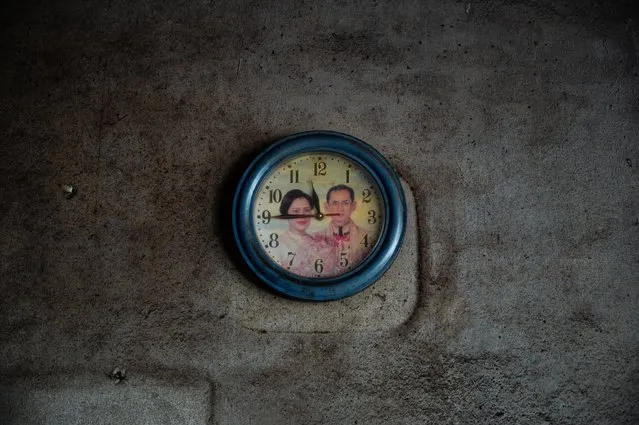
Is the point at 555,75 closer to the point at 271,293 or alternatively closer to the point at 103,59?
the point at 271,293

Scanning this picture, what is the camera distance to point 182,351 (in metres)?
1.58

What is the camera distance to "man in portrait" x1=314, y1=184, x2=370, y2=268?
157 centimetres

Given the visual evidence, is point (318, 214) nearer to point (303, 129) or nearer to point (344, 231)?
point (344, 231)

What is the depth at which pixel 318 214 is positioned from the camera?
5.18ft

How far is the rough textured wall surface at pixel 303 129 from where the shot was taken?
158cm

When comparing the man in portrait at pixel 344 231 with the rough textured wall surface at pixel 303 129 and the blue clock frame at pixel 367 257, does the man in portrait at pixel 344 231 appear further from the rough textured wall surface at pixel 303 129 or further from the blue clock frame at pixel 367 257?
the rough textured wall surface at pixel 303 129

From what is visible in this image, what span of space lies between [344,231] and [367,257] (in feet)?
0.35

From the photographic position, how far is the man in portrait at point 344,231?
5.15 feet

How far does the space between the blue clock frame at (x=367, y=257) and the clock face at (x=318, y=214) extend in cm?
2

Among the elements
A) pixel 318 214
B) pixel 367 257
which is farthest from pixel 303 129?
pixel 367 257

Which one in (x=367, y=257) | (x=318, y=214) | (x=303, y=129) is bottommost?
(x=367, y=257)

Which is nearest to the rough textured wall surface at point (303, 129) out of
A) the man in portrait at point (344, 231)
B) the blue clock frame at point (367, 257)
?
the blue clock frame at point (367, 257)

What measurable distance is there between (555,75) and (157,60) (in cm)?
135

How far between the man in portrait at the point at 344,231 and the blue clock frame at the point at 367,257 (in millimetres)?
40
